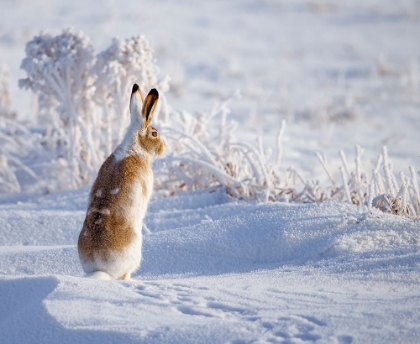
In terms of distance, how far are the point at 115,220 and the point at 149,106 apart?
709 mm

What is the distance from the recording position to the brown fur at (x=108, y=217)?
11.2 ft

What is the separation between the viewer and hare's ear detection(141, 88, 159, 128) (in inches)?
147

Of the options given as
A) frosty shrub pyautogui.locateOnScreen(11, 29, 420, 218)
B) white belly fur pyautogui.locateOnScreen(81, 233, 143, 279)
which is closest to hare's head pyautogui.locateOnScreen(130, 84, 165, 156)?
white belly fur pyautogui.locateOnScreen(81, 233, 143, 279)

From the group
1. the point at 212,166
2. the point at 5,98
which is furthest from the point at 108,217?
the point at 5,98

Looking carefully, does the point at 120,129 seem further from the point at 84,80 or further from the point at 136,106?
the point at 136,106

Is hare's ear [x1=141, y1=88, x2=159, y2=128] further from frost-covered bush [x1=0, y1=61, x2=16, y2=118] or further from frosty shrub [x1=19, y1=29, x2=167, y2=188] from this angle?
frost-covered bush [x1=0, y1=61, x2=16, y2=118]

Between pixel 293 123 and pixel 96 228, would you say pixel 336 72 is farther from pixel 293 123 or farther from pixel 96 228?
pixel 96 228

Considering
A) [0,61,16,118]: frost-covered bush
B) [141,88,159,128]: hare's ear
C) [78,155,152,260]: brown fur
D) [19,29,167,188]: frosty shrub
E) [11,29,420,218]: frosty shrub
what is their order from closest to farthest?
[78,155,152,260]: brown fur, [141,88,159,128]: hare's ear, [11,29,420,218]: frosty shrub, [19,29,167,188]: frosty shrub, [0,61,16,118]: frost-covered bush

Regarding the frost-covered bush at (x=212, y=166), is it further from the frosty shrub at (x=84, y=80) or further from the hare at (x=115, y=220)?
the hare at (x=115, y=220)

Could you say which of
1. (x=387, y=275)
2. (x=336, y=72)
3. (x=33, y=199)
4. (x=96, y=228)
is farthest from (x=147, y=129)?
(x=336, y=72)

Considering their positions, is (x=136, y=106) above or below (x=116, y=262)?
above

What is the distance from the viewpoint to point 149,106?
380 cm

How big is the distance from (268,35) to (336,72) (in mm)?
4563

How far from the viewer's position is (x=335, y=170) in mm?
7582
